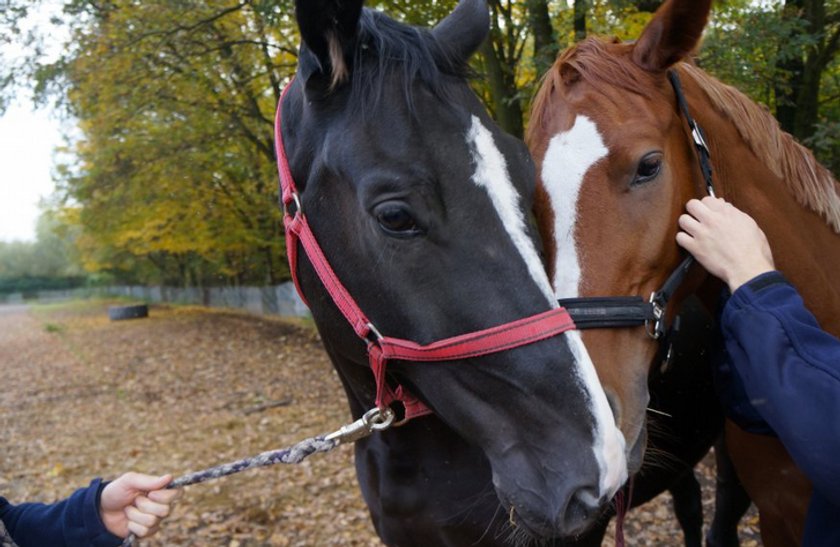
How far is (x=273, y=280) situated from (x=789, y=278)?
2131 centimetres

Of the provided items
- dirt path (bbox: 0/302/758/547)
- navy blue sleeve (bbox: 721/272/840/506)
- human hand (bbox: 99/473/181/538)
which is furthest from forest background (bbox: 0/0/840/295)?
dirt path (bbox: 0/302/758/547)

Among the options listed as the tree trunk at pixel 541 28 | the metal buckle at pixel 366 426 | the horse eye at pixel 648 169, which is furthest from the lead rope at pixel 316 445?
the tree trunk at pixel 541 28

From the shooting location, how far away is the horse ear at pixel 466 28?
78.7 inches

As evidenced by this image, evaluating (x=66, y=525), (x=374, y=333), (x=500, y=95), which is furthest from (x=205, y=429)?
(x=374, y=333)

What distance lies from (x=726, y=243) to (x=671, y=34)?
733 millimetres

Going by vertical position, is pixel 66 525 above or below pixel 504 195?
below

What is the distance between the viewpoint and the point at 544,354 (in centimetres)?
147

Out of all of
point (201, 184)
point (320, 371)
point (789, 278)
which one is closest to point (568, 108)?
point (789, 278)

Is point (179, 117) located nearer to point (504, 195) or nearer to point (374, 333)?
point (374, 333)

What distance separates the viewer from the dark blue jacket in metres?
1.37

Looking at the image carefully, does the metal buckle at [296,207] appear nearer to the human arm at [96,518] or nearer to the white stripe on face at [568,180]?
the white stripe on face at [568,180]

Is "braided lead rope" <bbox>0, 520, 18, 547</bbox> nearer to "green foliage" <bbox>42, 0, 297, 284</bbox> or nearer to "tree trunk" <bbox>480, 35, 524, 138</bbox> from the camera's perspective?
"green foliage" <bbox>42, 0, 297, 284</bbox>

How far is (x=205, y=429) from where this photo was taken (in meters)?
8.57

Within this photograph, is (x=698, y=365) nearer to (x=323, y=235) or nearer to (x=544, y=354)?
(x=544, y=354)
